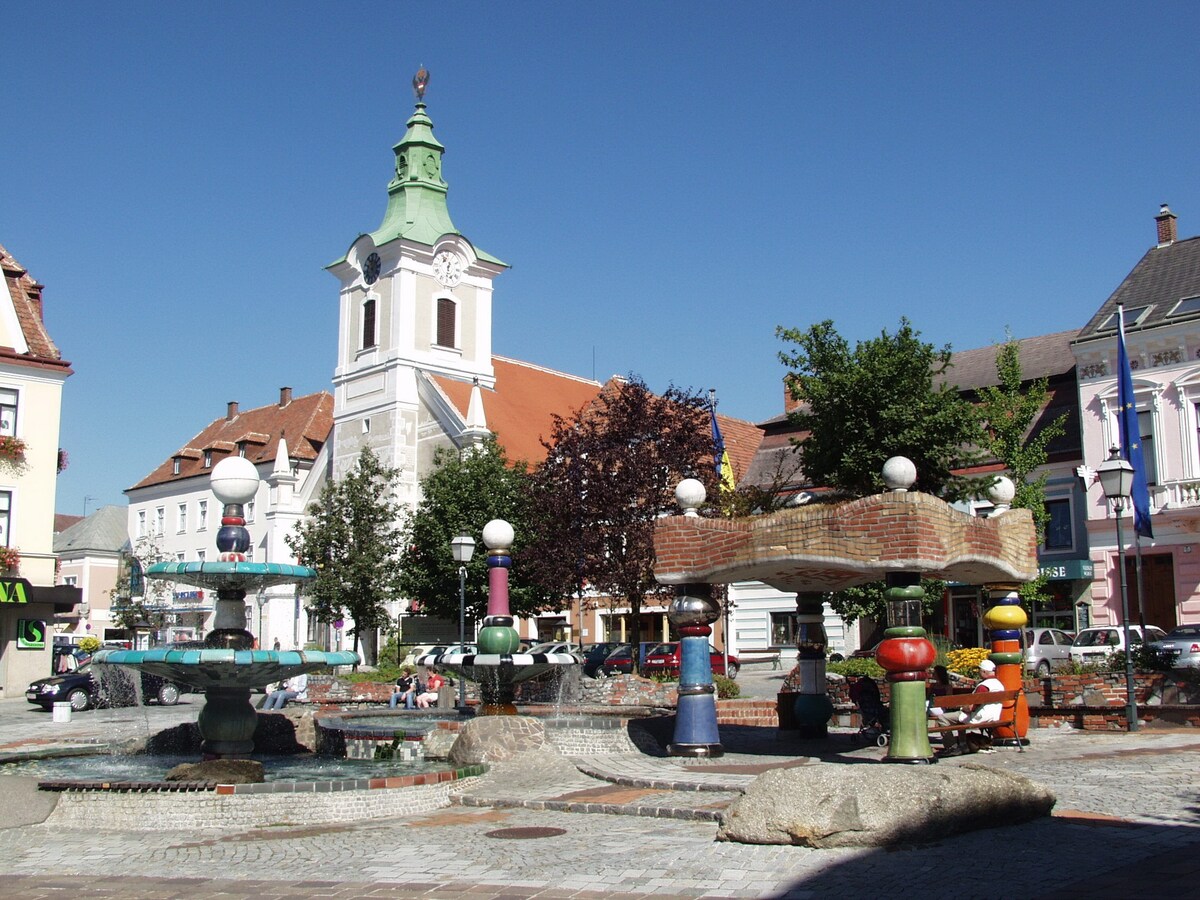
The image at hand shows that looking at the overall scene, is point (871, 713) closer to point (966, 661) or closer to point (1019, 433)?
point (966, 661)

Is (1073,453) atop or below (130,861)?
atop

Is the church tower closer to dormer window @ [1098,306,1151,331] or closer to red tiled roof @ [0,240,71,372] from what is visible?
red tiled roof @ [0,240,71,372]

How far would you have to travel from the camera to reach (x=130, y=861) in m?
9.59

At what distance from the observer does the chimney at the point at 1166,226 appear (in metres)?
41.0

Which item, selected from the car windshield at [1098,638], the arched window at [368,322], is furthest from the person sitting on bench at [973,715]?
the arched window at [368,322]

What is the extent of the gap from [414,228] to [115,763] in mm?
49980

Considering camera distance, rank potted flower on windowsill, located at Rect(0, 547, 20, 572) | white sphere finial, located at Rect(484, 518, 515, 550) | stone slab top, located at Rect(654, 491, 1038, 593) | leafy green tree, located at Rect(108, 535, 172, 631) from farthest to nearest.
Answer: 1. leafy green tree, located at Rect(108, 535, 172, 631)
2. potted flower on windowsill, located at Rect(0, 547, 20, 572)
3. white sphere finial, located at Rect(484, 518, 515, 550)
4. stone slab top, located at Rect(654, 491, 1038, 593)

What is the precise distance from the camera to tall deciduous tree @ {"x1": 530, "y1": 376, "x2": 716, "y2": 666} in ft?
105

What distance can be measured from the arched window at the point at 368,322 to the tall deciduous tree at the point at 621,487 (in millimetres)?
30516

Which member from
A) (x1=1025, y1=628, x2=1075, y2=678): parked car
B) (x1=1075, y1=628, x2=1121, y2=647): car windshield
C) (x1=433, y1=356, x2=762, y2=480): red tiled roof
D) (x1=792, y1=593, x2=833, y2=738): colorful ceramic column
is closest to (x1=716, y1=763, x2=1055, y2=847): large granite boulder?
(x1=792, y1=593, x2=833, y2=738): colorful ceramic column

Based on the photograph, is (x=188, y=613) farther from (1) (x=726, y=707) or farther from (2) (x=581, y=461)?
(1) (x=726, y=707)

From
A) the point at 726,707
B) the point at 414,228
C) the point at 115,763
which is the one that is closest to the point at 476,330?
the point at 414,228

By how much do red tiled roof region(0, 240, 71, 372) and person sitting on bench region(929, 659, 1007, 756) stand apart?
31.1 meters

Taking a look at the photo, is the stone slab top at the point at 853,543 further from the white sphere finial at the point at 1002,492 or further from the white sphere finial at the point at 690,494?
the white sphere finial at the point at 1002,492
